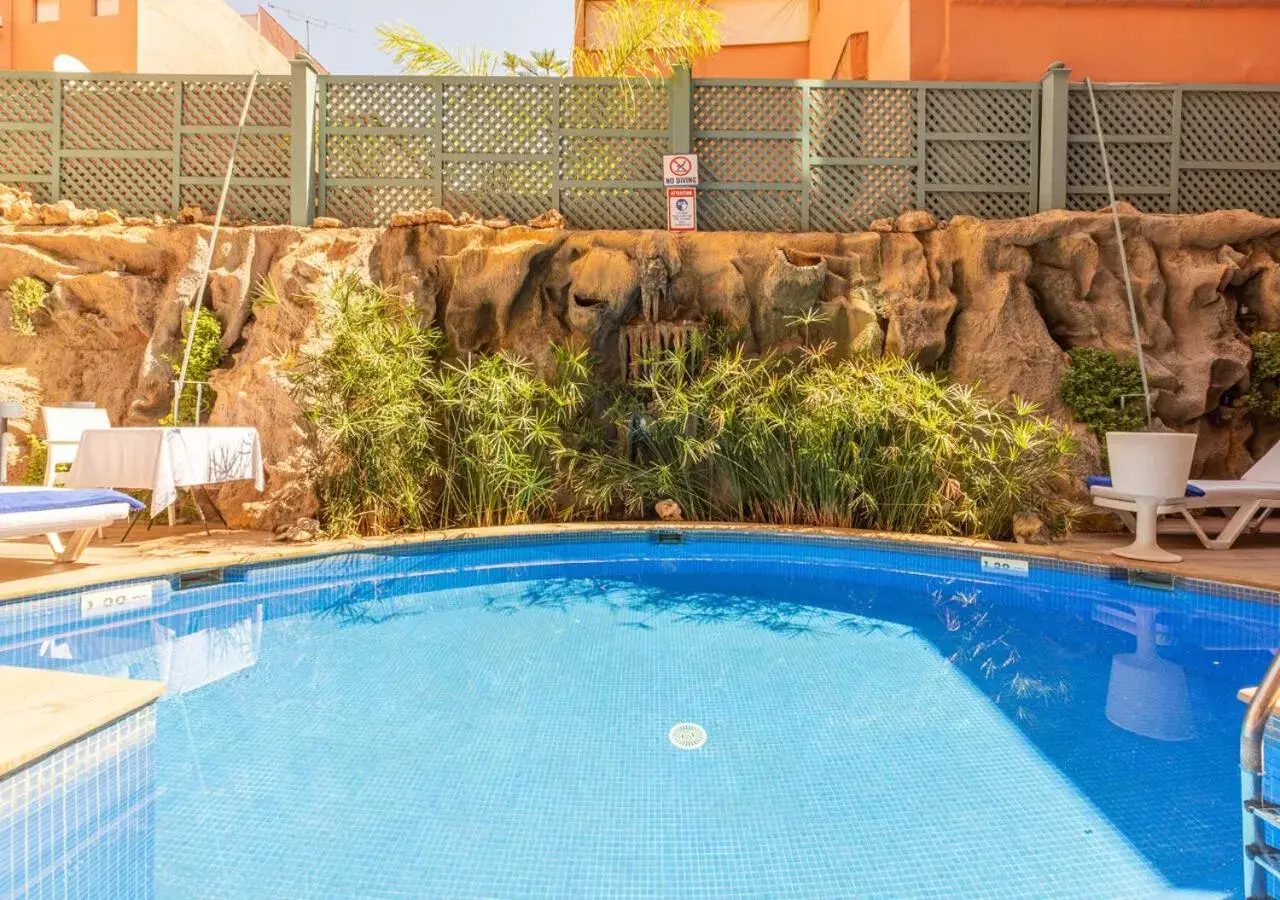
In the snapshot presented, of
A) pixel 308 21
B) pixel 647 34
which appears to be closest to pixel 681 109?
pixel 647 34

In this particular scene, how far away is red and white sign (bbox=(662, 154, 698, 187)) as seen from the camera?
6629 millimetres

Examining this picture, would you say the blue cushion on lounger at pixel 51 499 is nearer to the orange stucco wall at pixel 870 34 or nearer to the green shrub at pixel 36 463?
the green shrub at pixel 36 463

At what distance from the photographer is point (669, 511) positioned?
18.6 feet

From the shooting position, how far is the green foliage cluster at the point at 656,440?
5.13 metres

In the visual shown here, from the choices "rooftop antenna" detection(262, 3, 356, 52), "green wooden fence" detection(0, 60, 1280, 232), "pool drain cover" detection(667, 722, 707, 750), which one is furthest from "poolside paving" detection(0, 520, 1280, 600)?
"rooftop antenna" detection(262, 3, 356, 52)

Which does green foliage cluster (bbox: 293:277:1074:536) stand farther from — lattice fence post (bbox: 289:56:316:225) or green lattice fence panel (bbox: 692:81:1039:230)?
green lattice fence panel (bbox: 692:81:1039:230)

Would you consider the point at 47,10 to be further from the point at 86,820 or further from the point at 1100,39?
the point at 1100,39

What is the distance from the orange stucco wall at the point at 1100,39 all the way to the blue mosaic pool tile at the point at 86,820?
866 centimetres

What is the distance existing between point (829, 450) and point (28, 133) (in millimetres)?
8262

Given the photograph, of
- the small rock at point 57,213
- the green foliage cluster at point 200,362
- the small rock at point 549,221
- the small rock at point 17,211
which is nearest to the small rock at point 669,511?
the small rock at point 549,221

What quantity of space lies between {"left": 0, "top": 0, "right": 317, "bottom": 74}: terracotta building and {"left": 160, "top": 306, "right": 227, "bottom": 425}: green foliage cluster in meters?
9.09

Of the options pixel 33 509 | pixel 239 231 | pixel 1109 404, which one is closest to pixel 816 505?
pixel 1109 404

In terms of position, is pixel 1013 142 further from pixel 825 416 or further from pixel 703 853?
pixel 703 853

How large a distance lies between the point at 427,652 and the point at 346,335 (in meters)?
2.93
